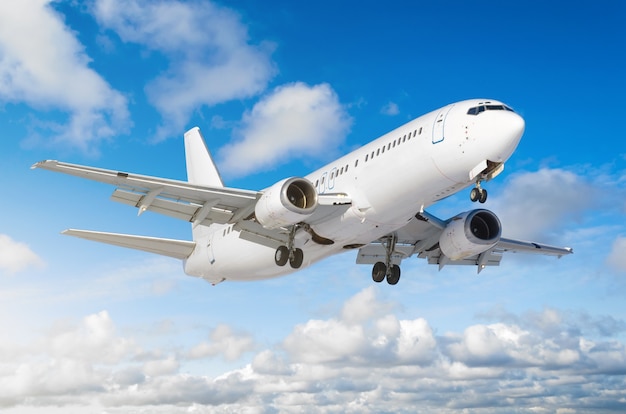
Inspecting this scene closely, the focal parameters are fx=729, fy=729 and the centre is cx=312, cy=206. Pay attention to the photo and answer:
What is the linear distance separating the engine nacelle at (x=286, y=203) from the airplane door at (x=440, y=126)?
496cm

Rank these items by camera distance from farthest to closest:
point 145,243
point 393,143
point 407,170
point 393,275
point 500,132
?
1. point 393,275
2. point 145,243
3. point 393,143
4. point 407,170
5. point 500,132

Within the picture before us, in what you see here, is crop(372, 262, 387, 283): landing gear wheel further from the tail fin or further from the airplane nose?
the airplane nose

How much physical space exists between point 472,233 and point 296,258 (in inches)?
328

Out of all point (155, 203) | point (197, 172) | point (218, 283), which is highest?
point (197, 172)

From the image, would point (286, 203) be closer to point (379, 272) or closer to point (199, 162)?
point (379, 272)

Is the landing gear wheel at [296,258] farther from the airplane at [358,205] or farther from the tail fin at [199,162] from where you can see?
the tail fin at [199,162]

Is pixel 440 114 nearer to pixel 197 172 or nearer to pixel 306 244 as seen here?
pixel 306 244

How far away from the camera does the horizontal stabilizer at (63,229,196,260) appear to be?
104 feet

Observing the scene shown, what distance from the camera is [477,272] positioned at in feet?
122

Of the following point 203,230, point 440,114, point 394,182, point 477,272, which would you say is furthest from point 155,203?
point 477,272

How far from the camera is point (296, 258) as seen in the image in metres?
29.7

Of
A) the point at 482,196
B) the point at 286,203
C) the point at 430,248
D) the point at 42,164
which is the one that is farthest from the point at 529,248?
the point at 42,164

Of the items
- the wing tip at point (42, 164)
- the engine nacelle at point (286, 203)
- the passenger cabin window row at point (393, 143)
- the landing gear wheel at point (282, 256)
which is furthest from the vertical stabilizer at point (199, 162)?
the wing tip at point (42, 164)

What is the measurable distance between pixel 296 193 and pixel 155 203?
21.5 feet
